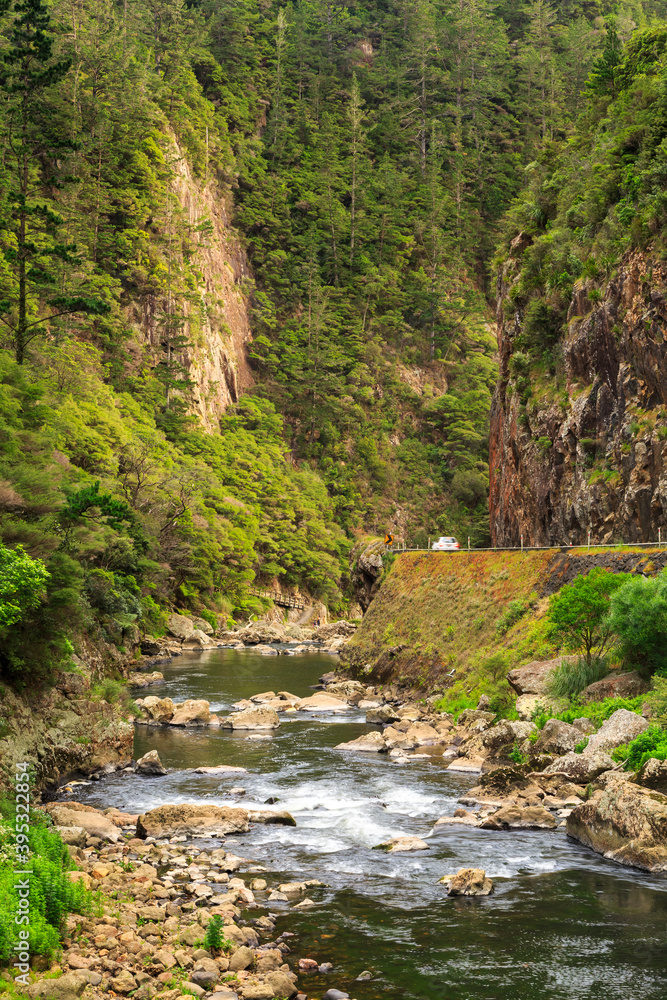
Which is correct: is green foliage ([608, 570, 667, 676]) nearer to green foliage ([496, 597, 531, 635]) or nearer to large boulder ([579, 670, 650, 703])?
large boulder ([579, 670, 650, 703])

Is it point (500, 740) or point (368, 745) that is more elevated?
point (500, 740)

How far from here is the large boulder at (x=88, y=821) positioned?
15578 millimetres

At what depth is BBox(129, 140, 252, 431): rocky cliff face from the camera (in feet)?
261

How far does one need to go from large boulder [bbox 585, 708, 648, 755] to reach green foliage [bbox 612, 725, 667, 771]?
0.75 meters

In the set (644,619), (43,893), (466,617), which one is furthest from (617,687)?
(43,893)

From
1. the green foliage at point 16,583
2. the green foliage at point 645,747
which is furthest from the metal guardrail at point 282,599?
the green foliage at point 645,747

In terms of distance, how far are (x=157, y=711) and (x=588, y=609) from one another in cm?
1597

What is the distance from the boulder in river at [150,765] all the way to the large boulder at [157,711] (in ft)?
24.2

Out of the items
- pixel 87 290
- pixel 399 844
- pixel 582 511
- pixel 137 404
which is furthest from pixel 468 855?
pixel 87 290

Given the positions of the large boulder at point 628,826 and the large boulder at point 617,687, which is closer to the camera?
the large boulder at point 628,826

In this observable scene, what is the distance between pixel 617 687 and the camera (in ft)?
70.4

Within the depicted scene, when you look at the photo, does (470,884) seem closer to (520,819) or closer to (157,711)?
(520,819)

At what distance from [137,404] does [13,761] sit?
5311 cm

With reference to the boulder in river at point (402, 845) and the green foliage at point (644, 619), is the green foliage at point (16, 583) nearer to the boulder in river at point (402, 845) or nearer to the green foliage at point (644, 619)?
the boulder in river at point (402, 845)
